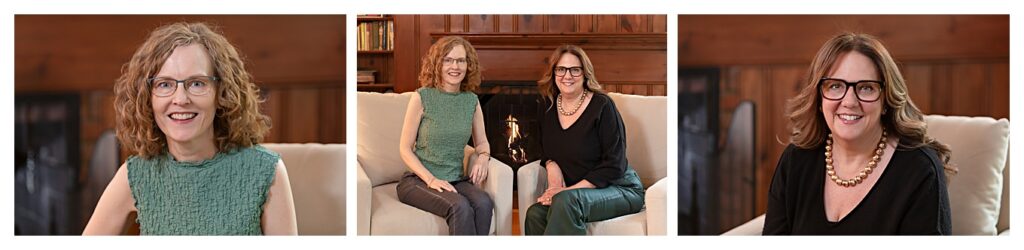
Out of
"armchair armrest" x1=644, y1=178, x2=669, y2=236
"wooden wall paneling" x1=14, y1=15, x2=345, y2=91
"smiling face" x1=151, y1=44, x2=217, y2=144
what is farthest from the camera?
"armchair armrest" x1=644, y1=178, x2=669, y2=236

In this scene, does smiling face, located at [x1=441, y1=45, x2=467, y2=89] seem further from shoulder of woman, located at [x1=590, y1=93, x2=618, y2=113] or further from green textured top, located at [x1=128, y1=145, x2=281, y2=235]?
green textured top, located at [x1=128, y1=145, x2=281, y2=235]

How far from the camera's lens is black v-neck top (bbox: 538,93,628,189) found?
3682 mm

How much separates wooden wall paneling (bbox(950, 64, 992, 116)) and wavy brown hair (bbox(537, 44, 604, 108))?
125 centimetres

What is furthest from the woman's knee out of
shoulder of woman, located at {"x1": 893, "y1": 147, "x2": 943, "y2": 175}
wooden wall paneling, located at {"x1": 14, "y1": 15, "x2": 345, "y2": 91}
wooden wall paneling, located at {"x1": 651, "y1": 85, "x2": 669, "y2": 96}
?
shoulder of woman, located at {"x1": 893, "y1": 147, "x2": 943, "y2": 175}

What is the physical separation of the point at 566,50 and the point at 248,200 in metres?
1.22

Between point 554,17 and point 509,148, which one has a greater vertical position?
point 554,17

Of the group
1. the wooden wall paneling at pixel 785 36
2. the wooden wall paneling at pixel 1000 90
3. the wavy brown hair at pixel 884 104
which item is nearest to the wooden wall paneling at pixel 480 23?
the wooden wall paneling at pixel 785 36

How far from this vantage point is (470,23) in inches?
144

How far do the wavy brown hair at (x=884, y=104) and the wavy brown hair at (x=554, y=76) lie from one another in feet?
2.35

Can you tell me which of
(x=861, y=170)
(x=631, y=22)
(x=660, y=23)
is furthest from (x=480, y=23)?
(x=861, y=170)

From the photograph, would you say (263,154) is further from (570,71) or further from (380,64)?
(570,71)

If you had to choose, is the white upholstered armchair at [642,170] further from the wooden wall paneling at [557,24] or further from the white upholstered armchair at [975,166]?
the white upholstered armchair at [975,166]

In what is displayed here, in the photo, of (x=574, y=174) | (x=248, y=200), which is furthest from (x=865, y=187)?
(x=248, y=200)
